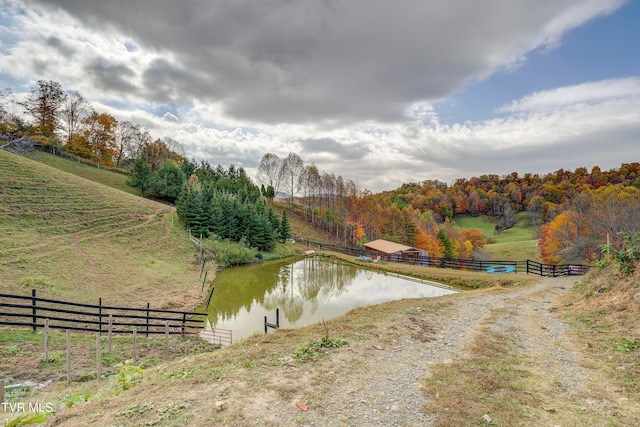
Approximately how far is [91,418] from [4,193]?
31.9m

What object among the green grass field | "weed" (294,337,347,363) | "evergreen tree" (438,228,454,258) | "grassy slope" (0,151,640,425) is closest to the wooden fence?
"grassy slope" (0,151,640,425)

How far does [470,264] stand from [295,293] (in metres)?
16.9

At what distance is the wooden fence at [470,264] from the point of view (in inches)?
901

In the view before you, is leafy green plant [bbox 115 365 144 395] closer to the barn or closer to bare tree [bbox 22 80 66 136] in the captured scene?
the barn

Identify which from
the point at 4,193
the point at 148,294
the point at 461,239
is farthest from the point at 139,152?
the point at 461,239

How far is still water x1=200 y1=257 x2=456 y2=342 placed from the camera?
1469 centimetres

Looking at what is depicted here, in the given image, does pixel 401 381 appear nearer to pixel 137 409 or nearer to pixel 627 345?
pixel 137 409

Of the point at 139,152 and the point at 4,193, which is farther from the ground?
the point at 139,152

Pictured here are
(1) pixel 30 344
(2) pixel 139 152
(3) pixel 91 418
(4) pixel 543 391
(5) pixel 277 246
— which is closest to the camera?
(3) pixel 91 418

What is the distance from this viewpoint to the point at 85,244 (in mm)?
22031

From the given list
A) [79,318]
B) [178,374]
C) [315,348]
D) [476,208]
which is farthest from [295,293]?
[476,208]

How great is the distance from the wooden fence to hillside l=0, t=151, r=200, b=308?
22.2 meters

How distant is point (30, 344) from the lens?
28.1 feet

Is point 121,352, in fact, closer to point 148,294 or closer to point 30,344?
point 30,344
